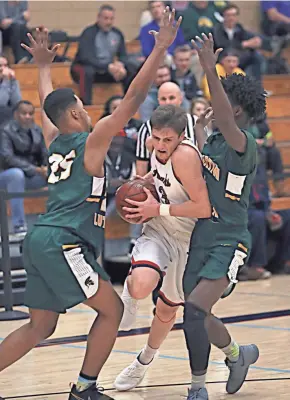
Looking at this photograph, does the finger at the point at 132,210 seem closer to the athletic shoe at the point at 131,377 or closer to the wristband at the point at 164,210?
the wristband at the point at 164,210

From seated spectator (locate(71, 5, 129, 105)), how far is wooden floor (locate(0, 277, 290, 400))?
432cm

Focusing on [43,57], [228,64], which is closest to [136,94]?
[43,57]

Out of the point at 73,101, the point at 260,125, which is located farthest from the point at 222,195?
the point at 260,125

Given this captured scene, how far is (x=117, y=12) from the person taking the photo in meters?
14.3

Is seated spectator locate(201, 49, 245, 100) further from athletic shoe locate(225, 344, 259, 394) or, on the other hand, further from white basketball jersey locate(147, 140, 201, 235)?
athletic shoe locate(225, 344, 259, 394)

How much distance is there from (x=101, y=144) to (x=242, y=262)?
3.38ft

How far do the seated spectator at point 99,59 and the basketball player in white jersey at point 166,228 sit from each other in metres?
6.62

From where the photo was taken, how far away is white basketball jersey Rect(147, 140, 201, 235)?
4.95m

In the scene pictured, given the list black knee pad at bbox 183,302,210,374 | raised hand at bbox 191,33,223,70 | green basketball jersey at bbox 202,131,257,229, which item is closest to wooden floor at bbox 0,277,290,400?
black knee pad at bbox 183,302,210,374

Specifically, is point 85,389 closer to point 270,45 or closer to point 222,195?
point 222,195

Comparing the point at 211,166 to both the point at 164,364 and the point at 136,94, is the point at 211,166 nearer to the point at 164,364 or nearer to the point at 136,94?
the point at 136,94

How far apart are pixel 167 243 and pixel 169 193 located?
12.1 inches

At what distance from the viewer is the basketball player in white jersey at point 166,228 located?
15.7ft

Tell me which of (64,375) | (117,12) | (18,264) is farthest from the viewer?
(117,12)
